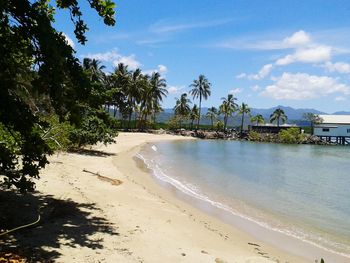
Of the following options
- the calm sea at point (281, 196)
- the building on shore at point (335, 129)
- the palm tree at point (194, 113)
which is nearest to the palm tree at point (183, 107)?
the palm tree at point (194, 113)

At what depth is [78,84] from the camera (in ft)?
30.2

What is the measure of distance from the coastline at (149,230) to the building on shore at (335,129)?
8767 cm

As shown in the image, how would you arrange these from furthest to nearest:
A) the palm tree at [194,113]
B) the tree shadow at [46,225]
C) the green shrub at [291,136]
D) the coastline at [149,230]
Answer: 1. the palm tree at [194,113]
2. the green shrub at [291,136]
3. the coastline at [149,230]
4. the tree shadow at [46,225]

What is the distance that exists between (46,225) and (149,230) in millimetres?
2668

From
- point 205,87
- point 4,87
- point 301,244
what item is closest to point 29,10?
point 4,87

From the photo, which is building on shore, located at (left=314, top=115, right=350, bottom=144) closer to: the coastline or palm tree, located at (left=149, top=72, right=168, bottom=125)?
palm tree, located at (left=149, top=72, right=168, bottom=125)

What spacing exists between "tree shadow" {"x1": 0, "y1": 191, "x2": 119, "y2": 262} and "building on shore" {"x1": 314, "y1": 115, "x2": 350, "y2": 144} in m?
94.3

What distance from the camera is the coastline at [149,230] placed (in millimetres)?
8609

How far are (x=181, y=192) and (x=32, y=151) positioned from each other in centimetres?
1172

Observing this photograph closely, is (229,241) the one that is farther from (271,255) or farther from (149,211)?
(149,211)

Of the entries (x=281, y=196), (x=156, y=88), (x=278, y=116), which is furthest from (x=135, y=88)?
(x=281, y=196)

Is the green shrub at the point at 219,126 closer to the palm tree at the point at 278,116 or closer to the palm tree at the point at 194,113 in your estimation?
the palm tree at the point at 194,113

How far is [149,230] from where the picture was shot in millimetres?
10664

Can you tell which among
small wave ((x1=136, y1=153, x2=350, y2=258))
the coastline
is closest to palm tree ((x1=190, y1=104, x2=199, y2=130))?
small wave ((x1=136, y1=153, x2=350, y2=258))
